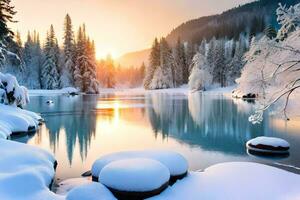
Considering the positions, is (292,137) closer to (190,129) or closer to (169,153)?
(190,129)

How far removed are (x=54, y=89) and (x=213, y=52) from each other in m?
39.7

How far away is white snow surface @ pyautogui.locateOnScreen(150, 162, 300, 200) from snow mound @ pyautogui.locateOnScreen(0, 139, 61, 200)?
339 centimetres

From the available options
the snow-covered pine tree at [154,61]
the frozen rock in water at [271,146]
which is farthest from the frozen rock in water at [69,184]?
the snow-covered pine tree at [154,61]

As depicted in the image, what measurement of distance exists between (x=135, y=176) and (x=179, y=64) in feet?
285

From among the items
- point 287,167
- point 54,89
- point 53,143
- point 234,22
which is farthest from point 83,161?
point 234,22

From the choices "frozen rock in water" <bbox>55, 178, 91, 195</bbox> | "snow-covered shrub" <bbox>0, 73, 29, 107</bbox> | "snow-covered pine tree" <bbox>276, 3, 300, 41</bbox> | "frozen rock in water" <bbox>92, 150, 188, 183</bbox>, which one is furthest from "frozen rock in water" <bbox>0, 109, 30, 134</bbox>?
"snow-covered pine tree" <bbox>276, 3, 300, 41</bbox>

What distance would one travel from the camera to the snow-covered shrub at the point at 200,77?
75.8 m

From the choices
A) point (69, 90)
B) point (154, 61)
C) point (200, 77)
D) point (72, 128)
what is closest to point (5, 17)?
point (72, 128)

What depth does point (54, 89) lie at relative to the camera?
239ft

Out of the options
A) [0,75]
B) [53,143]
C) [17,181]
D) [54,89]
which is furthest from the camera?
[54,89]

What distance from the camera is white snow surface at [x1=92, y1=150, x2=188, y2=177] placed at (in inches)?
413

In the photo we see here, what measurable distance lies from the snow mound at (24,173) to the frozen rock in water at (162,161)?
1628 mm

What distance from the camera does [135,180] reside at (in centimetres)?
884

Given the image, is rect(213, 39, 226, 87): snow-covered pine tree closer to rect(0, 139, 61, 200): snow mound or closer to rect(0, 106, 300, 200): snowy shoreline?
rect(0, 106, 300, 200): snowy shoreline
